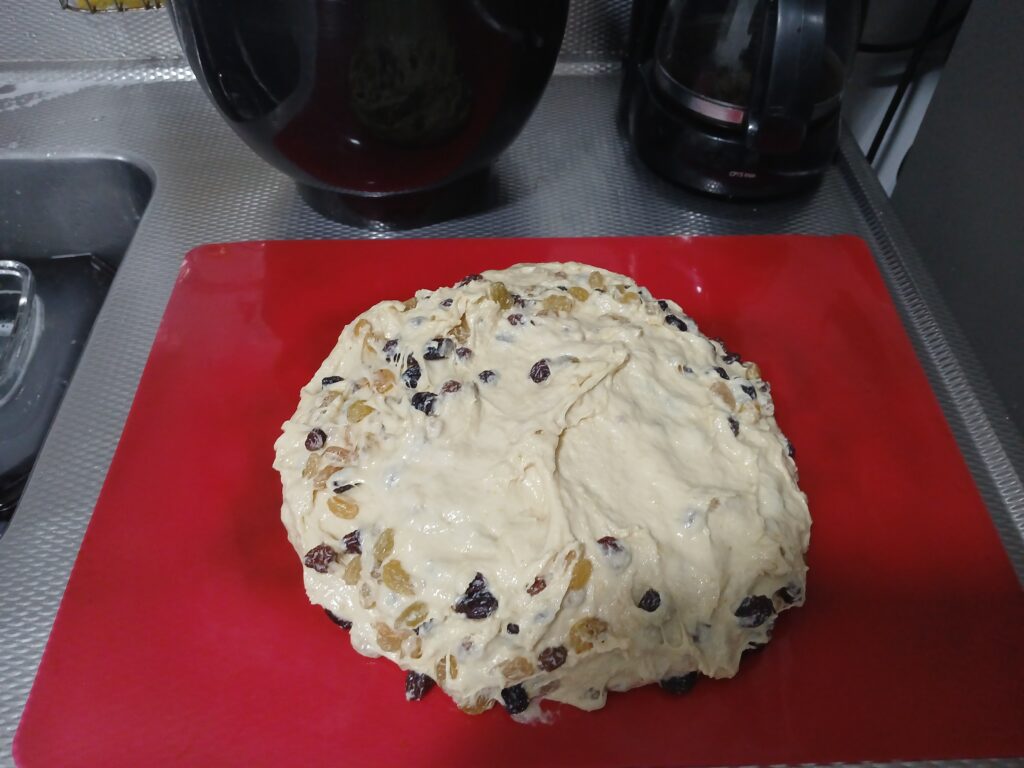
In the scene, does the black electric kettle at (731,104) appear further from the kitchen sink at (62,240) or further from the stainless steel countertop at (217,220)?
the kitchen sink at (62,240)

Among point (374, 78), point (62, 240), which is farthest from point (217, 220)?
point (374, 78)

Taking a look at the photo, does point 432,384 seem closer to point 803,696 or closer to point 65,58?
point 803,696

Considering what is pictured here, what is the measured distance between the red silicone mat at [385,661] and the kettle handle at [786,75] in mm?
203

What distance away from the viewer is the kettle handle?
0.90m

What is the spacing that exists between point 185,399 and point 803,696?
79cm

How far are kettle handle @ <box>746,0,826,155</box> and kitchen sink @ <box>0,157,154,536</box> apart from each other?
1.00 m

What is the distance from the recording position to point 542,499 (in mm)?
761

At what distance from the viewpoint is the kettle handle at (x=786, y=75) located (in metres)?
0.90

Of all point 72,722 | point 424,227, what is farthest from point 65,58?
point 72,722

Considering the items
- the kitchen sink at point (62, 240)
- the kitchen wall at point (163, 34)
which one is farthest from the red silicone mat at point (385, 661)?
the kitchen wall at point (163, 34)

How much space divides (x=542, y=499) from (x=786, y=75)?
612 millimetres

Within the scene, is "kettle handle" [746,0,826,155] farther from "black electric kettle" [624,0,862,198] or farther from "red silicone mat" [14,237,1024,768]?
"red silicone mat" [14,237,1024,768]

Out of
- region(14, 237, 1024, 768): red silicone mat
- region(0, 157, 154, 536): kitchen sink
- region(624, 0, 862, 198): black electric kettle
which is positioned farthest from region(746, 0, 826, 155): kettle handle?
region(0, 157, 154, 536): kitchen sink

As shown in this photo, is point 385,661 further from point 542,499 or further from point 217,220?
point 217,220
